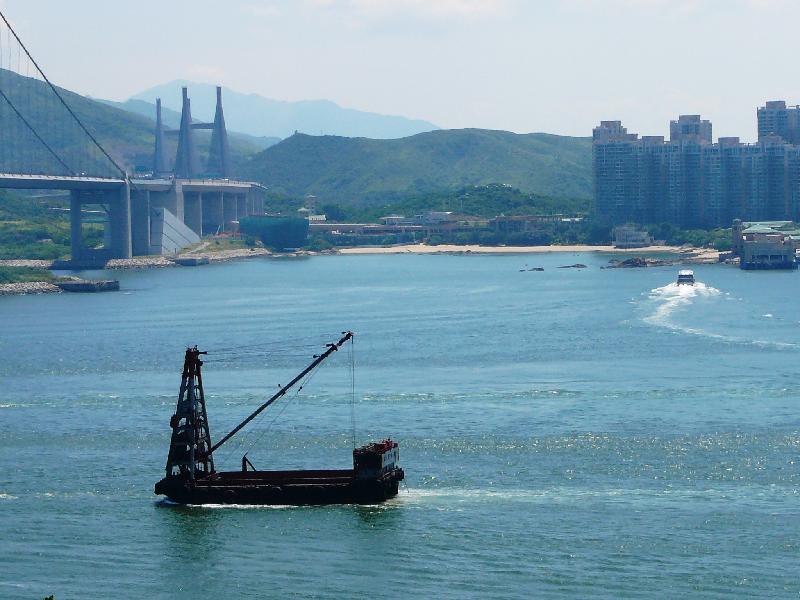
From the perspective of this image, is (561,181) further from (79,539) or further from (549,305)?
(79,539)

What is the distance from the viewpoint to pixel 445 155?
19700 centimetres

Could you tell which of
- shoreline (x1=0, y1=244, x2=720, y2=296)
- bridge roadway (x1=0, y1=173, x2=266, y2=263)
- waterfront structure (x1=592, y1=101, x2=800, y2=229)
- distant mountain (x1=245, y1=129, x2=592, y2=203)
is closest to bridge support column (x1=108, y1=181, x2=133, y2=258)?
bridge roadway (x1=0, y1=173, x2=266, y2=263)

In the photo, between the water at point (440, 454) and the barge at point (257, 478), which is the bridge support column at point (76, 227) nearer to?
the water at point (440, 454)

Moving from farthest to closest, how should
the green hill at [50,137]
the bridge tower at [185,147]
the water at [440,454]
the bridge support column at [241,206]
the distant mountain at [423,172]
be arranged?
the distant mountain at [423,172], the bridge tower at [185,147], the green hill at [50,137], the bridge support column at [241,206], the water at [440,454]

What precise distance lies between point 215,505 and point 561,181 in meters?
159

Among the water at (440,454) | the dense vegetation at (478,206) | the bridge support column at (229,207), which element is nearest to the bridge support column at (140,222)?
the bridge support column at (229,207)

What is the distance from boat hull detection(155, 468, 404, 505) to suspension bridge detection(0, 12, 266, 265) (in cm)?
6242

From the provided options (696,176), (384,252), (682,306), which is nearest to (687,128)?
(696,176)

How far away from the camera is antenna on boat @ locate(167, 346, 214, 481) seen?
2612cm

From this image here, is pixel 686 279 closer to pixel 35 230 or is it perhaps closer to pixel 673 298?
pixel 673 298

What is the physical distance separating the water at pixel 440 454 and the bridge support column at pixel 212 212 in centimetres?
7021

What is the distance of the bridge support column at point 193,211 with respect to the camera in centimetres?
11894

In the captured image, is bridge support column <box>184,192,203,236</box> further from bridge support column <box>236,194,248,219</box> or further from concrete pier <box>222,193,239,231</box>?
bridge support column <box>236,194,248,219</box>


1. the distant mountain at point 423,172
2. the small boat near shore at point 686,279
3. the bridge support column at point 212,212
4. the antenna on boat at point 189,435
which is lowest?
the antenna on boat at point 189,435
